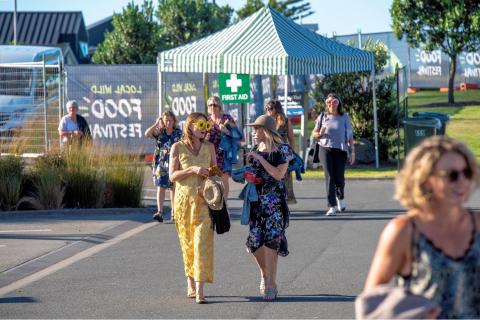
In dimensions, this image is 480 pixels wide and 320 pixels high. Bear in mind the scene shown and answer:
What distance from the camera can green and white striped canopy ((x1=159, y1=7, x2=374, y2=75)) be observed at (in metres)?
21.2

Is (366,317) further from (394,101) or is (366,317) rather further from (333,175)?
(394,101)

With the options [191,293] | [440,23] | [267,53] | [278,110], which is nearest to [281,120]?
[278,110]

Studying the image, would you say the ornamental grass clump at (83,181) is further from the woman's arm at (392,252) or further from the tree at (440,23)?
the tree at (440,23)

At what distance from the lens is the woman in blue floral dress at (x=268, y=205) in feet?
32.5

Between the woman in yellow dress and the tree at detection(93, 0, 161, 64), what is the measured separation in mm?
30925

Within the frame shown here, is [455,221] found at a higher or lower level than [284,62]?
lower

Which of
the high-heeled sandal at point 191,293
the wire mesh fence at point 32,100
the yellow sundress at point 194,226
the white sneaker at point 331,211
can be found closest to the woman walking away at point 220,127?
the white sneaker at point 331,211

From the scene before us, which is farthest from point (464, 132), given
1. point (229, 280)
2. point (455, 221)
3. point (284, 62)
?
point (455, 221)

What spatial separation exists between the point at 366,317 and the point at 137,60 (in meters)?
37.1

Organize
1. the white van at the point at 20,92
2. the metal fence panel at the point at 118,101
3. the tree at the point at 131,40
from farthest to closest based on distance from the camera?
the tree at the point at 131,40, the metal fence panel at the point at 118,101, the white van at the point at 20,92

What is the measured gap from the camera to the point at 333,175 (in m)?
16.1

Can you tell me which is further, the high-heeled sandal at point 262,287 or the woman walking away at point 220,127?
the woman walking away at point 220,127

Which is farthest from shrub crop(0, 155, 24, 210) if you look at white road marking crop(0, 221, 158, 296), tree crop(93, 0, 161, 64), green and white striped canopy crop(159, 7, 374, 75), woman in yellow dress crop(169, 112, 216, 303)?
tree crop(93, 0, 161, 64)

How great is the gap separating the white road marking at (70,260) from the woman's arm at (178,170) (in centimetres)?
197
